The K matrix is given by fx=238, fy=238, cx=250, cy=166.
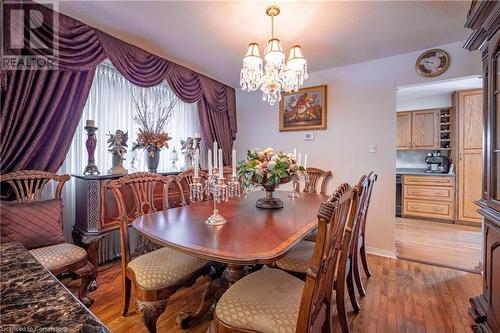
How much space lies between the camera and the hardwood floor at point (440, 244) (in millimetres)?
2680

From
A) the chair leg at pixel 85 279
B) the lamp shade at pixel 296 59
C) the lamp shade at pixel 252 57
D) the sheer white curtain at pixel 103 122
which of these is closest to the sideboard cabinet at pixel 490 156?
the lamp shade at pixel 296 59

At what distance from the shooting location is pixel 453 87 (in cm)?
397

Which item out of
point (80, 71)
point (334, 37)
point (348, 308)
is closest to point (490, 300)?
point (348, 308)

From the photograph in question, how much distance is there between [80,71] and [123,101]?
0.62 meters

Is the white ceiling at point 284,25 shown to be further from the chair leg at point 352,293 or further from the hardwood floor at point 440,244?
the hardwood floor at point 440,244

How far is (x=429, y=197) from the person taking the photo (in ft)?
14.3

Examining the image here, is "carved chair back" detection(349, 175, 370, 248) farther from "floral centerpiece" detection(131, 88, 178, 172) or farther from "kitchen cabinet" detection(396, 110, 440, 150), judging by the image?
"kitchen cabinet" detection(396, 110, 440, 150)

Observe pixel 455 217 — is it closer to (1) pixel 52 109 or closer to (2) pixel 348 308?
(2) pixel 348 308

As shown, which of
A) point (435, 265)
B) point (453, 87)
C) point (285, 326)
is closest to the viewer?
point (285, 326)

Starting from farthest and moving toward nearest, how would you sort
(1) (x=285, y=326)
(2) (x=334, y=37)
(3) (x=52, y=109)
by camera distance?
(2) (x=334, y=37) → (3) (x=52, y=109) → (1) (x=285, y=326)

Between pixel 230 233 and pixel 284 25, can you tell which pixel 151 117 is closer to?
pixel 284 25

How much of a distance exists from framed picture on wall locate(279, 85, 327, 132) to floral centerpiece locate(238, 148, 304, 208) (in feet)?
5.49

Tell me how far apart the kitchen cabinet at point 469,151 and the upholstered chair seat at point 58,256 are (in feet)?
17.6

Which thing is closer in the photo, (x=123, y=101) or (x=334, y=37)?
(x=334, y=37)
